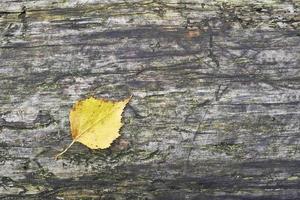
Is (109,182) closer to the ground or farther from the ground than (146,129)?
closer to the ground

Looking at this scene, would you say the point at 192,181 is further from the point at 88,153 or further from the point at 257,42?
the point at 257,42

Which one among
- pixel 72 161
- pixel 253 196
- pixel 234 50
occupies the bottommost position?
pixel 253 196

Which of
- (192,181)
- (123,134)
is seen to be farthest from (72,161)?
(192,181)
